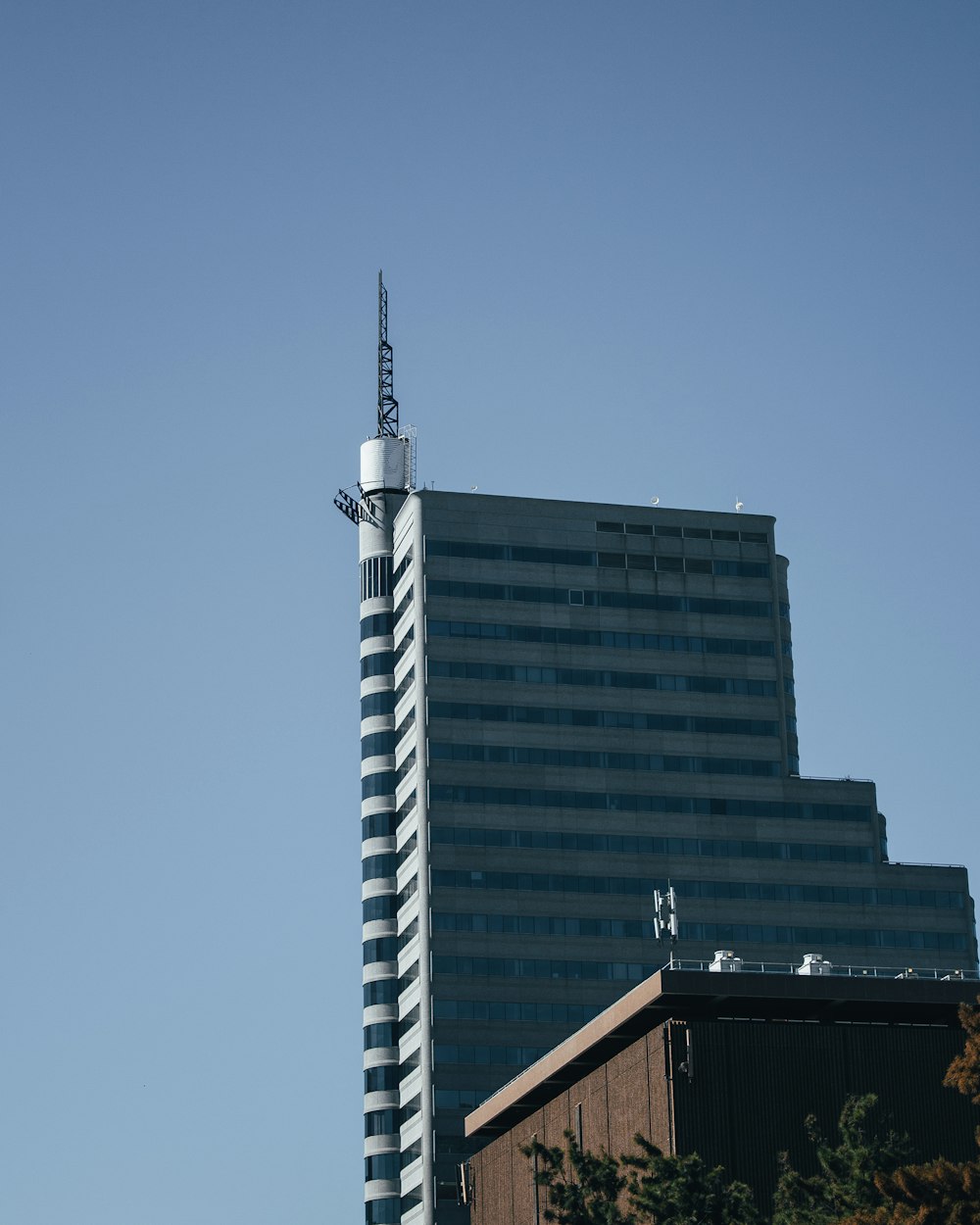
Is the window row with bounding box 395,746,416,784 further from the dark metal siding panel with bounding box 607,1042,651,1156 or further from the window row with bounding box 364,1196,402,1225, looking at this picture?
the dark metal siding panel with bounding box 607,1042,651,1156

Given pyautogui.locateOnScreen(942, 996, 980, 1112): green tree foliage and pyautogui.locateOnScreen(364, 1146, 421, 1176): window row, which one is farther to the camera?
pyautogui.locateOnScreen(364, 1146, 421, 1176): window row

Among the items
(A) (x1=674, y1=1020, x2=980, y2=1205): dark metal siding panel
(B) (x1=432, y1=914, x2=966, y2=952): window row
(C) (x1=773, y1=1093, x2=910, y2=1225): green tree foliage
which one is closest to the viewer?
(C) (x1=773, y1=1093, x2=910, y2=1225): green tree foliage

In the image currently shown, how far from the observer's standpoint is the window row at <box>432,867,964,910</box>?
189 meters

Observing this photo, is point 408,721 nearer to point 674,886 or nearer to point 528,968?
point 528,968

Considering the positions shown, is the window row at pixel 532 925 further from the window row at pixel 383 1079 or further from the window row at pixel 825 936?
the window row at pixel 383 1079

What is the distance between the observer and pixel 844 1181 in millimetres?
78750

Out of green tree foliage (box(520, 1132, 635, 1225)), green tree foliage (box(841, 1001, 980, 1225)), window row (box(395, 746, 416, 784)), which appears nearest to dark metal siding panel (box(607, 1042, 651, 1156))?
green tree foliage (box(520, 1132, 635, 1225))

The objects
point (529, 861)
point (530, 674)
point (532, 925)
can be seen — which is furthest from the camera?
point (530, 674)

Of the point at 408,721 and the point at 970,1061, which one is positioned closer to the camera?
the point at 970,1061

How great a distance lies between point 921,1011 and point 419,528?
10341 cm

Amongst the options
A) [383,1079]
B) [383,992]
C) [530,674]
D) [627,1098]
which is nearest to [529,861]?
[530,674]

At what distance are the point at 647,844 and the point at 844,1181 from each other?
377 feet

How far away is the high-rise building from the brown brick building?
8000 cm

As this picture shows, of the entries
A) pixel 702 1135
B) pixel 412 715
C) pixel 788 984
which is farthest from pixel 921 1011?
pixel 412 715
